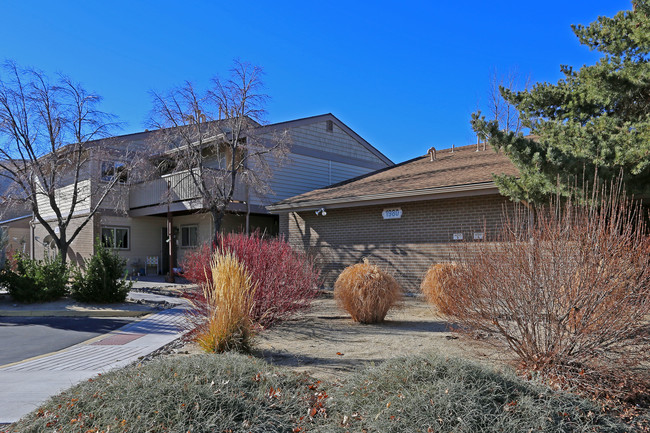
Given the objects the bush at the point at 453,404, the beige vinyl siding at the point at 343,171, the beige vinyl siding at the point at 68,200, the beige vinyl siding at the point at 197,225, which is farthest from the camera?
the beige vinyl siding at the point at 343,171

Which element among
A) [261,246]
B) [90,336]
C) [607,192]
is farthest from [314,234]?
[607,192]

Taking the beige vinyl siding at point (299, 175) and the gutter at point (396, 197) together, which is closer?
the gutter at point (396, 197)

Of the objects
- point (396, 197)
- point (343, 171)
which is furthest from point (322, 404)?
point (343, 171)

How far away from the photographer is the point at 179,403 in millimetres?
3920

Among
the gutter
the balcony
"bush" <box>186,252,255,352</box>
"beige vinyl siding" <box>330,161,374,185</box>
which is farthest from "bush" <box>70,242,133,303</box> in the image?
"beige vinyl siding" <box>330,161,374,185</box>

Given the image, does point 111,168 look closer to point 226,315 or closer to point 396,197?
point 396,197

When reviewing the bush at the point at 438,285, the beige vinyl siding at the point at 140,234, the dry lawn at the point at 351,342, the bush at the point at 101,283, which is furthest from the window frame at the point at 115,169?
the bush at the point at 438,285

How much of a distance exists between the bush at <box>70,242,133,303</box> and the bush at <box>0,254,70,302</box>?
62cm

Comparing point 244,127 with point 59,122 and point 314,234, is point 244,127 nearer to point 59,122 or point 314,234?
point 314,234

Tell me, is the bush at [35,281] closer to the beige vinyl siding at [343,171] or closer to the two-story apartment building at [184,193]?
the two-story apartment building at [184,193]

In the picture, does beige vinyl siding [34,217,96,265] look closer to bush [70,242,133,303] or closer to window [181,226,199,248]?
window [181,226,199,248]

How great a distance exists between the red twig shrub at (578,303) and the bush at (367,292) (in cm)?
337

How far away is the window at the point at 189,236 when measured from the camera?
21.9 metres

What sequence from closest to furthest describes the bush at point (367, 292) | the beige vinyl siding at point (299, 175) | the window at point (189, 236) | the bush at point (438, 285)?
1. the bush at point (367, 292)
2. the bush at point (438, 285)
3. the beige vinyl siding at point (299, 175)
4. the window at point (189, 236)
